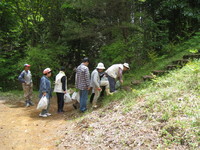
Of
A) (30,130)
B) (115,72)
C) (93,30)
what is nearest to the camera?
(30,130)

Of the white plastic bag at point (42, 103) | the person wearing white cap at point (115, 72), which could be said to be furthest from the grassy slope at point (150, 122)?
the white plastic bag at point (42, 103)

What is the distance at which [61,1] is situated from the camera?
1482cm

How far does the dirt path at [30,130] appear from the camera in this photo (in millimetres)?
4496

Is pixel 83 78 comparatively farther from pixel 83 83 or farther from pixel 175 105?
pixel 175 105

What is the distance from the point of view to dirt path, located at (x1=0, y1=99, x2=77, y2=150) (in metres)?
4.50

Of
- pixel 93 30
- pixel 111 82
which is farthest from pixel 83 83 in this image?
pixel 93 30

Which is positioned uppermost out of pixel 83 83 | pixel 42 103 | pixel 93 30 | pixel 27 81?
pixel 93 30

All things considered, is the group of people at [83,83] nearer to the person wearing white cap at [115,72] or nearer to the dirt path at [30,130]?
the person wearing white cap at [115,72]

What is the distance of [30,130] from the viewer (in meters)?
5.49

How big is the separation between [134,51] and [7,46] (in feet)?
37.2

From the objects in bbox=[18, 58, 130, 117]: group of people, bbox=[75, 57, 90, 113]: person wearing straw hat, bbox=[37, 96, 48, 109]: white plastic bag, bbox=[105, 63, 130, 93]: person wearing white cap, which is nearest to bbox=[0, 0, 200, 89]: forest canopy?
bbox=[105, 63, 130, 93]: person wearing white cap

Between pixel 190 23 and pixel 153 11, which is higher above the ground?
pixel 153 11

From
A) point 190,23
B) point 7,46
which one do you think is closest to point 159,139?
point 190,23

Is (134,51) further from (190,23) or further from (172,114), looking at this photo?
(172,114)
